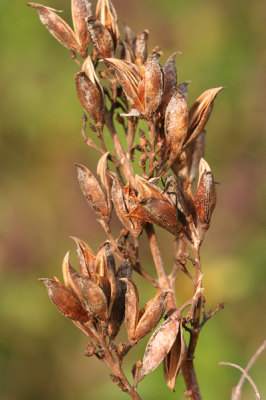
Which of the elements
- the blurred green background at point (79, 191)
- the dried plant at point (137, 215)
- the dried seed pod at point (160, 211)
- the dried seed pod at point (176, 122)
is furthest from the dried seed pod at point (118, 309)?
the blurred green background at point (79, 191)

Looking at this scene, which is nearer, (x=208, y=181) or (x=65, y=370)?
(x=208, y=181)

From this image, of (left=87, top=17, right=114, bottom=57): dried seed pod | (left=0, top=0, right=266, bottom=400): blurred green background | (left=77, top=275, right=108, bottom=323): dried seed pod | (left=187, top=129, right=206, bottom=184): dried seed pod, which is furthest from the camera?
(left=0, top=0, right=266, bottom=400): blurred green background

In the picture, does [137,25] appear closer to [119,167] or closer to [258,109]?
[258,109]

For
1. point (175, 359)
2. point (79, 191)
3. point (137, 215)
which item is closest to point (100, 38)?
point (137, 215)

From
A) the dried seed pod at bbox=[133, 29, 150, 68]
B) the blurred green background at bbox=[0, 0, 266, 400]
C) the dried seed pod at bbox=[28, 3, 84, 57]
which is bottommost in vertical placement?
the blurred green background at bbox=[0, 0, 266, 400]

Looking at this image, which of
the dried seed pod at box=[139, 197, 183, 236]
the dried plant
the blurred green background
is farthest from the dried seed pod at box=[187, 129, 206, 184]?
the blurred green background

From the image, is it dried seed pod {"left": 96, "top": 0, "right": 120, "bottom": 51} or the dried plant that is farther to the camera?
dried seed pod {"left": 96, "top": 0, "right": 120, "bottom": 51}

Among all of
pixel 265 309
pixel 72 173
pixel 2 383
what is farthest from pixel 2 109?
pixel 265 309

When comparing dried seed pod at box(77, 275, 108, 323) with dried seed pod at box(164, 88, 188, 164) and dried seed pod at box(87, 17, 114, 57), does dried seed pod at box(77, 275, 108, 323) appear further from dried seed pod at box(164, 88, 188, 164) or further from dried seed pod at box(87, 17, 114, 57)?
dried seed pod at box(87, 17, 114, 57)
